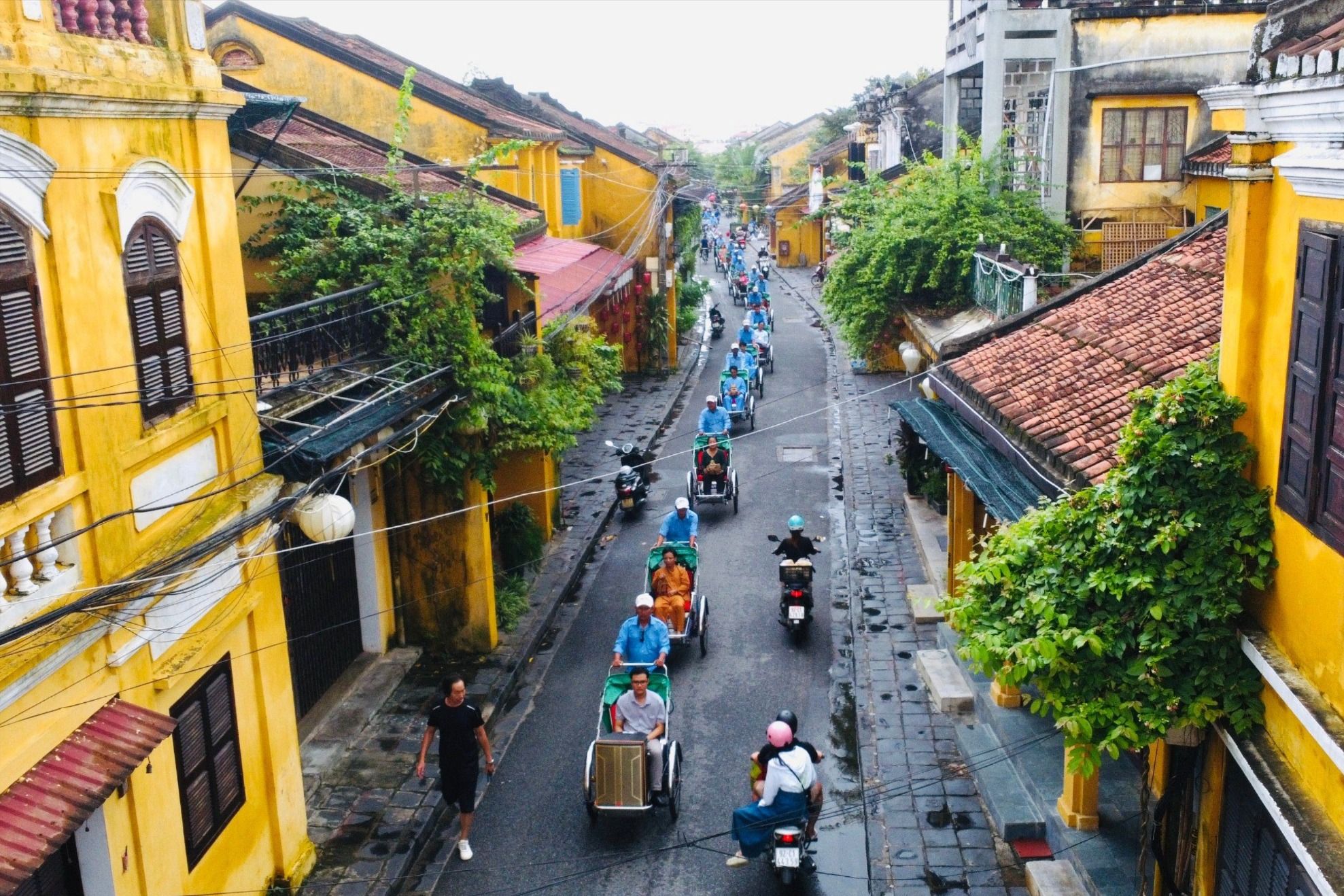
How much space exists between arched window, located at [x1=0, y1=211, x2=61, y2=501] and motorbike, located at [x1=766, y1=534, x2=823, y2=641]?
962 centimetres

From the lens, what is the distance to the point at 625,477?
65.8ft

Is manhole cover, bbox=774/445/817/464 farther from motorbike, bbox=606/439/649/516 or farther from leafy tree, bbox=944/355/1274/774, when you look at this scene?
leafy tree, bbox=944/355/1274/774

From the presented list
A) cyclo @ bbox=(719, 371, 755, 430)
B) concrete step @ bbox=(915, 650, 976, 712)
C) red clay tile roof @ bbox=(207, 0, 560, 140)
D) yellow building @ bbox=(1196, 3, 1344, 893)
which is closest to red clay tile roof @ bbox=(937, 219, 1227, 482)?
yellow building @ bbox=(1196, 3, 1344, 893)

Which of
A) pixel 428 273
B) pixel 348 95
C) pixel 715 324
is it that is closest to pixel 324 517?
pixel 428 273

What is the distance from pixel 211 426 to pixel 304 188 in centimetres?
477

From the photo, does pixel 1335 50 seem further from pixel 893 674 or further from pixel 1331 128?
pixel 893 674

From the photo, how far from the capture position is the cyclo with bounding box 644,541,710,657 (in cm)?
1407

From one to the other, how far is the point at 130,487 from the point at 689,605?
26.0 feet

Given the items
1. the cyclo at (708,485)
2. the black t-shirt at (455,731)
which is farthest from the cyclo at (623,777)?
the cyclo at (708,485)

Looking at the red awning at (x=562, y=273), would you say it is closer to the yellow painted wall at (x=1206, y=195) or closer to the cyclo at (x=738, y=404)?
the cyclo at (x=738, y=404)

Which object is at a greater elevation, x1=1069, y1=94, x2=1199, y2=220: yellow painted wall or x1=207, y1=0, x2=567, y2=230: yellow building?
x1=207, y1=0, x2=567, y2=230: yellow building

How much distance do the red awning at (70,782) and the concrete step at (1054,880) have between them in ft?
20.6

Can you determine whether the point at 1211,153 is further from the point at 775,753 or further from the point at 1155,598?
the point at 1155,598

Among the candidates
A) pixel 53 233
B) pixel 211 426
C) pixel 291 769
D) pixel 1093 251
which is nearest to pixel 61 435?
pixel 53 233
